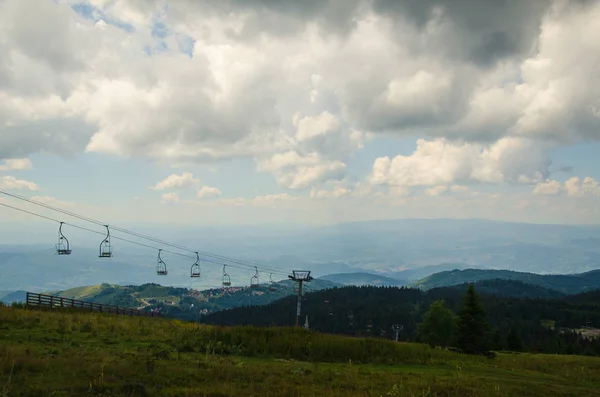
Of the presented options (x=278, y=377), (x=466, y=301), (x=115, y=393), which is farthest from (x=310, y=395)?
(x=466, y=301)

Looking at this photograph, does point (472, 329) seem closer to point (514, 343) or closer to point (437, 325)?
point (514, 343)

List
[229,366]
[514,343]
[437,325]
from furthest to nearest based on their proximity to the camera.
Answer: [437,325], [514,343], [229,366]

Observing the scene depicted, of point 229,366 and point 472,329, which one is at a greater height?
point 229,366

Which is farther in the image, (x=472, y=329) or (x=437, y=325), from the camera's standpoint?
(x=437, y=325)

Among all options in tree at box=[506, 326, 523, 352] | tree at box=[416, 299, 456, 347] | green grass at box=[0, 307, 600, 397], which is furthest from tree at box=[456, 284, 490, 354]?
tree at box=[416, 299, 456, 347]

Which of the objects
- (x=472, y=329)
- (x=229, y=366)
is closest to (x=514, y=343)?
(x=472, y=329)

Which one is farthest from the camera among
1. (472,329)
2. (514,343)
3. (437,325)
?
(437,325)

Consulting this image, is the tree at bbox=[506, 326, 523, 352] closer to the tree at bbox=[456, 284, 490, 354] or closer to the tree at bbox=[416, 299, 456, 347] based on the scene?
the tree at bbox=[416, 299, 456, 347]
